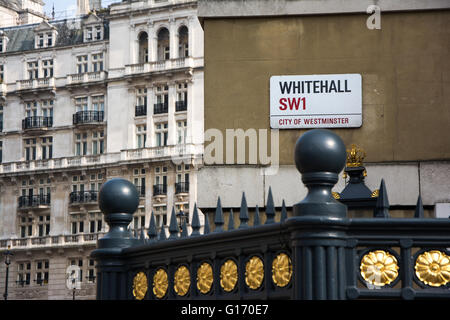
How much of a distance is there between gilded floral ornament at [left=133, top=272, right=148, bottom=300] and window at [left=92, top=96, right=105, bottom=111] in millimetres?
63757

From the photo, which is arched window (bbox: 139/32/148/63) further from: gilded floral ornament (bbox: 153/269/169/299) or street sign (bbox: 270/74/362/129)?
gilded floral ornament (bbox: 153/269/169/299)

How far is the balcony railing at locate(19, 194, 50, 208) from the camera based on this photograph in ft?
233

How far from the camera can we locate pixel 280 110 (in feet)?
33.3

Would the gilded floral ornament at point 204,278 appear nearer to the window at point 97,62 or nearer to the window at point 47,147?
the window at point 97,62

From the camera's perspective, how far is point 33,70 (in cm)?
7438

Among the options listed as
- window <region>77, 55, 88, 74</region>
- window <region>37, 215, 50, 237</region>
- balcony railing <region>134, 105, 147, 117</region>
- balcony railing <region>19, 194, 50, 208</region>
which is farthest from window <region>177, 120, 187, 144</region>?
window <region>37, 215, 50, 237</region>

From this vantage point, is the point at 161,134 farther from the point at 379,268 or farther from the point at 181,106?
the point at 379,268

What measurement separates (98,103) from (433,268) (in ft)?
216

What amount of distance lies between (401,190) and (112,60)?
61.8 m

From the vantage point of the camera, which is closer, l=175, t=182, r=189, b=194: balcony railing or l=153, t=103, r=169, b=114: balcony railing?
l=175, t=182, r=189, b=194: balcony railing

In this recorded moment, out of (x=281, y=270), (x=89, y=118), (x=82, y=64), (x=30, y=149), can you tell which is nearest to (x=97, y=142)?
(x=89, y=118)

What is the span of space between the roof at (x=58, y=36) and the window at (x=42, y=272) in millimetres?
16127

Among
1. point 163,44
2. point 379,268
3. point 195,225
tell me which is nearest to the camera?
point 379,268

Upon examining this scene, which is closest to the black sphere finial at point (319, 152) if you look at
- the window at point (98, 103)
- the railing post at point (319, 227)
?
the railing post at point (319, 227)
